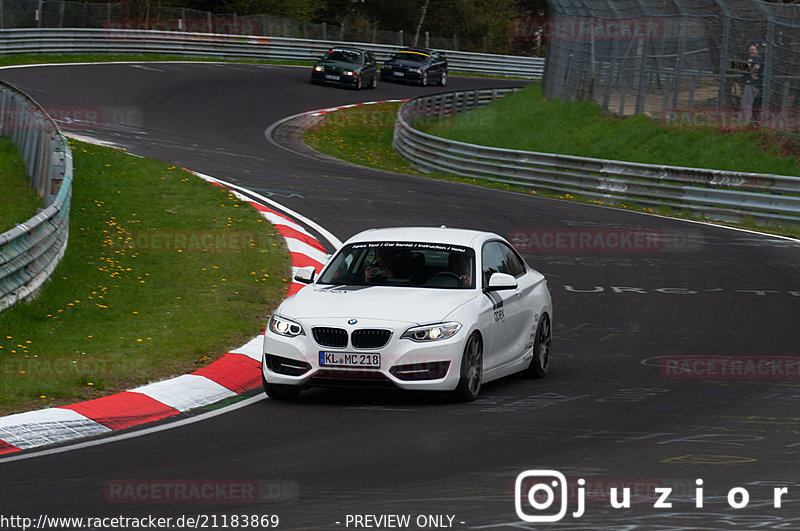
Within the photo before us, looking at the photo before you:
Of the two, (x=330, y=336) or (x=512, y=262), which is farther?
(x=512, y=262)

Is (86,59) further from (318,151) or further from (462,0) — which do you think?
(462,0)

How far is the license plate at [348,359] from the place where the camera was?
9.77m

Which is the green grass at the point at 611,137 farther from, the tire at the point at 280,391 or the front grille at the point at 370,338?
the tire at the point at 280,391

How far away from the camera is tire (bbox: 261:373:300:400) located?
10.1 m

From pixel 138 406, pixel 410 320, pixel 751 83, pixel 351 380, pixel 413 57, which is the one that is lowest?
pixel 138 406

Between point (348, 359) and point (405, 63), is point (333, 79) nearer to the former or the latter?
point (405, 63)

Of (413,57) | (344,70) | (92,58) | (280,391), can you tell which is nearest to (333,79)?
(344,70)

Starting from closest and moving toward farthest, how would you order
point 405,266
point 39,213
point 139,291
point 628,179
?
point 405,266, point 39,213, point 139,291, point 628,179

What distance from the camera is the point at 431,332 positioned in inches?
389

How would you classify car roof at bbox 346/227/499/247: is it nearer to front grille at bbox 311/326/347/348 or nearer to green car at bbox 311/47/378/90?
front grille at bbox 311/326/347/348

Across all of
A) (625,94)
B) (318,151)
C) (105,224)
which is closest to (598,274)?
(105,224)

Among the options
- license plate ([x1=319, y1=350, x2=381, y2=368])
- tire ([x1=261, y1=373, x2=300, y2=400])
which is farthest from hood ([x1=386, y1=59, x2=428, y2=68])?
license plate ([x1=319, y1=350, x2=381, y2=368])

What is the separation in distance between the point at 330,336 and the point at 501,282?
1631mm

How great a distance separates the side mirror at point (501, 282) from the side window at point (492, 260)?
19cm
